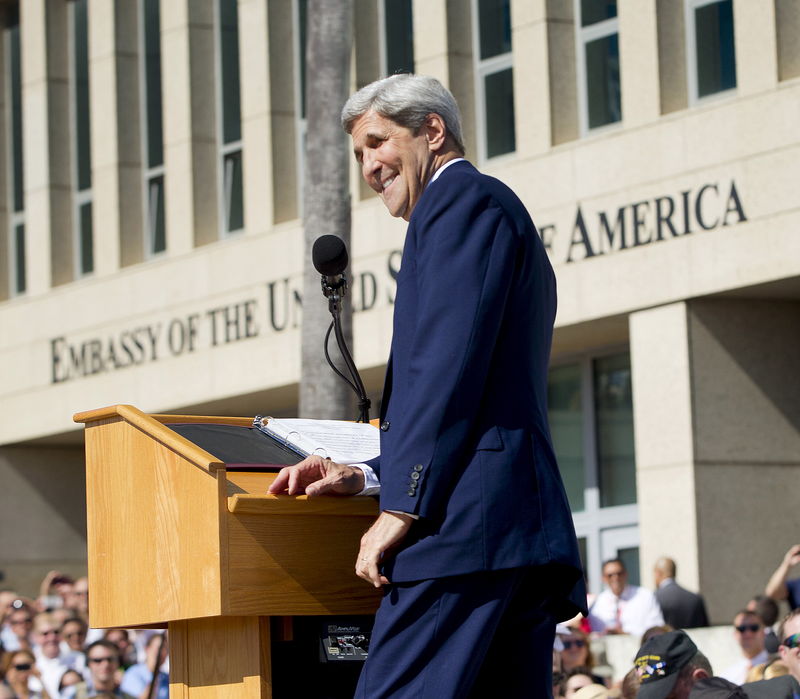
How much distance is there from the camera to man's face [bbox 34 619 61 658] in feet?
41.2

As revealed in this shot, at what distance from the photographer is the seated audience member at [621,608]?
1253cm

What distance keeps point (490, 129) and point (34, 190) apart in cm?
768

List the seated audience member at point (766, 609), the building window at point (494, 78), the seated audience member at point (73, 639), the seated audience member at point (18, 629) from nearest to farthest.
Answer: the seated audience member at point (766, 609), the seated audience member at point (73, 639), the seated audience member at point (18, 629), the building window at point (494, 78)

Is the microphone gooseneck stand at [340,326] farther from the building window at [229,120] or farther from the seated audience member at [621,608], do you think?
the building window at [229,120]

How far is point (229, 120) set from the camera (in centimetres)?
2209

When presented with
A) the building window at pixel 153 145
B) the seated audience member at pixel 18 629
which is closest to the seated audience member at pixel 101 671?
the seated audience member at pixel 18 629

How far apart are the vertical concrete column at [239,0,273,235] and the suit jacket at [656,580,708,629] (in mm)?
9073

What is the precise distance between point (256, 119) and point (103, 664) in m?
11.2

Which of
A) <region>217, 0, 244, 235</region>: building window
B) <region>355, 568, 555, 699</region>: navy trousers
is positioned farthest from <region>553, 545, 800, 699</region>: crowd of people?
<region>217, 0, 244, 235</region>: building window

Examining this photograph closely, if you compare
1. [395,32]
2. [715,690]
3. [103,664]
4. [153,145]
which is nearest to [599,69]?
[395,32]

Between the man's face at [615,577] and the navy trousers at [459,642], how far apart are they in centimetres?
873

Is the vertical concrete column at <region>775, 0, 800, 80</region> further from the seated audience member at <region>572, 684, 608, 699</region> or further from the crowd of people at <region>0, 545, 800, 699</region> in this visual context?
the seated audience member at <region>572, 684, 608, 699</region>

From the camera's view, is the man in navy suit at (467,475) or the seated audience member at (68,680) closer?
the man in navy suit at (467,475)

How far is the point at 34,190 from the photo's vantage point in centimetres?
2383
